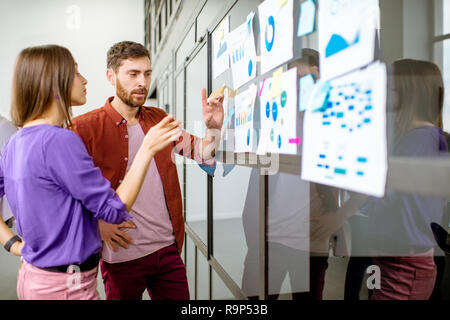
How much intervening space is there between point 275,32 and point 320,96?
272 mm

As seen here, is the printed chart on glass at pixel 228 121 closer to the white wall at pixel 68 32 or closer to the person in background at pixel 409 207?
the white wall at pixel 68 32

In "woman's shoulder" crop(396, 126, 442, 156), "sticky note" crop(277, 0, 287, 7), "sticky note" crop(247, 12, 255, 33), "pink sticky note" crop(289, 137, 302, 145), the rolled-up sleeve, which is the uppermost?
"sticky note" crop(247, 12, 255, 33)

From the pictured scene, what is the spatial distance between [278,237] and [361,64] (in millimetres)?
546

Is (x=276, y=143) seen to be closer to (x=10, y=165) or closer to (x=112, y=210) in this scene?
(x=112, y=210)

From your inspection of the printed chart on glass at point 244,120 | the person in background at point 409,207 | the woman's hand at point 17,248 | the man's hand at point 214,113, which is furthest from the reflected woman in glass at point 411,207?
the woman's hand at point 17,248

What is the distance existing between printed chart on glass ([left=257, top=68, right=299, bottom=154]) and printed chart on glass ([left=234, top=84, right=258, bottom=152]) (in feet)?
0.22

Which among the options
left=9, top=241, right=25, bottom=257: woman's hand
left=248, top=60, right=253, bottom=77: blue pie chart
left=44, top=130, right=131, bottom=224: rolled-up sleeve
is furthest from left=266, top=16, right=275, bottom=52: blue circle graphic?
left=9, top=241, right=25, bottom=257: woman's hand

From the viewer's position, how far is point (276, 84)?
82 centimetres

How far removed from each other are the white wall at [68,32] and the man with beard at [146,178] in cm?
4

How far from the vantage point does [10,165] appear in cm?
75

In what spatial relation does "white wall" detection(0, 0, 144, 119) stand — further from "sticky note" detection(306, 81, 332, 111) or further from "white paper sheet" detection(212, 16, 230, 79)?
"sticky note" detection(306, 81, 332, 111)

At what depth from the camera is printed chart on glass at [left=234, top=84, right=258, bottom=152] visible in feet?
3.20

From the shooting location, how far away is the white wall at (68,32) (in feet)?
3.12

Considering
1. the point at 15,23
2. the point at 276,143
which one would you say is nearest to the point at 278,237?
the point at 276,143
